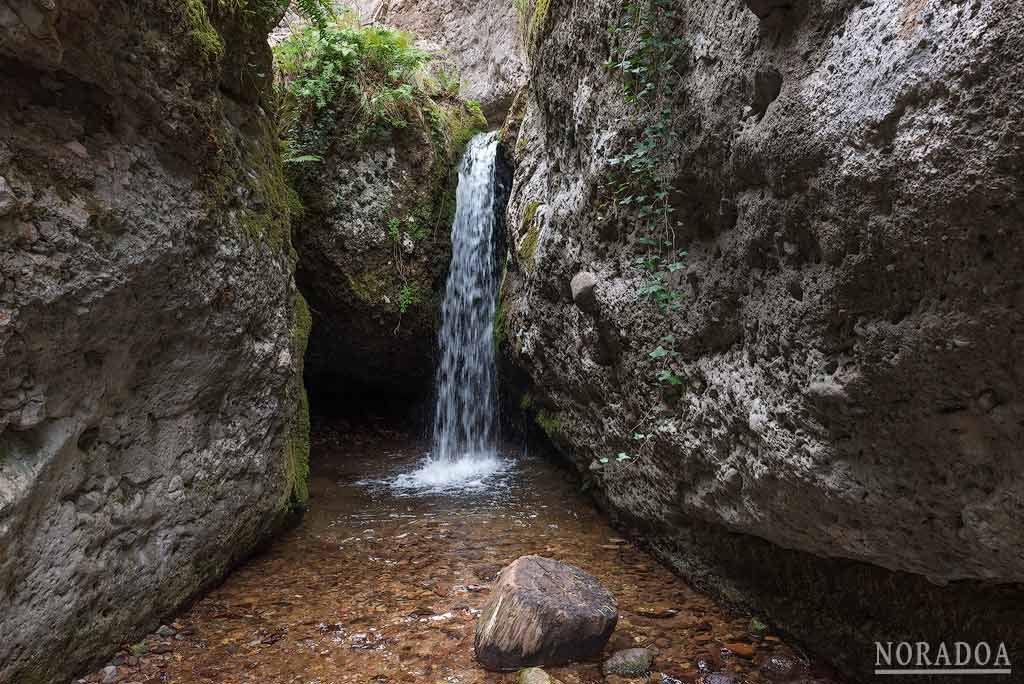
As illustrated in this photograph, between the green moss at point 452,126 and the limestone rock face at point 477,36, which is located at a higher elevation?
the limestone rock face at point 477,36

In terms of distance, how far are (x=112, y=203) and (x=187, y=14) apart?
96 centimetres

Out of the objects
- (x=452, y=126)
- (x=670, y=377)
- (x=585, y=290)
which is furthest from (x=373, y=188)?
(x=670, y=377)

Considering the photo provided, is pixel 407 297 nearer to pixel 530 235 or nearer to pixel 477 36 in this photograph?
pixel 530 235

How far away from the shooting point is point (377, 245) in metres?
6.30

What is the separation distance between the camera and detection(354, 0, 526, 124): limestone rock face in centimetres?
982

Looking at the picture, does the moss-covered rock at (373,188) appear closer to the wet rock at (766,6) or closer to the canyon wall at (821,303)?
the canyon wall at (821,303)

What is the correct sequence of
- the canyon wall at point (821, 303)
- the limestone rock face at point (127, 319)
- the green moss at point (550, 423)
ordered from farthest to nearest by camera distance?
1. the green moss at point (550, 423)
2. the limestone rock face at point (127, 319)
3. the canyon wall at point (821, 303)

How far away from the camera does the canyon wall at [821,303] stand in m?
1.65

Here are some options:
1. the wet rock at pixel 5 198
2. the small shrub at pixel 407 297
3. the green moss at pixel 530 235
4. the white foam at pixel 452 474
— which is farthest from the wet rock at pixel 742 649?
the small shrub at pixel 407 297

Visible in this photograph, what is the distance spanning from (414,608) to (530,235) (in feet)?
9.25

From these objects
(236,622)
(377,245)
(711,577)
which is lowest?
(236,622)

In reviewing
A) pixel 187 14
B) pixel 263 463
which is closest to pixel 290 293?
pixel 263 463

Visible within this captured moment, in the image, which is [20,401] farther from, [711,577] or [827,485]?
[711,577]

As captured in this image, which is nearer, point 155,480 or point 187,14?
point 187,14
